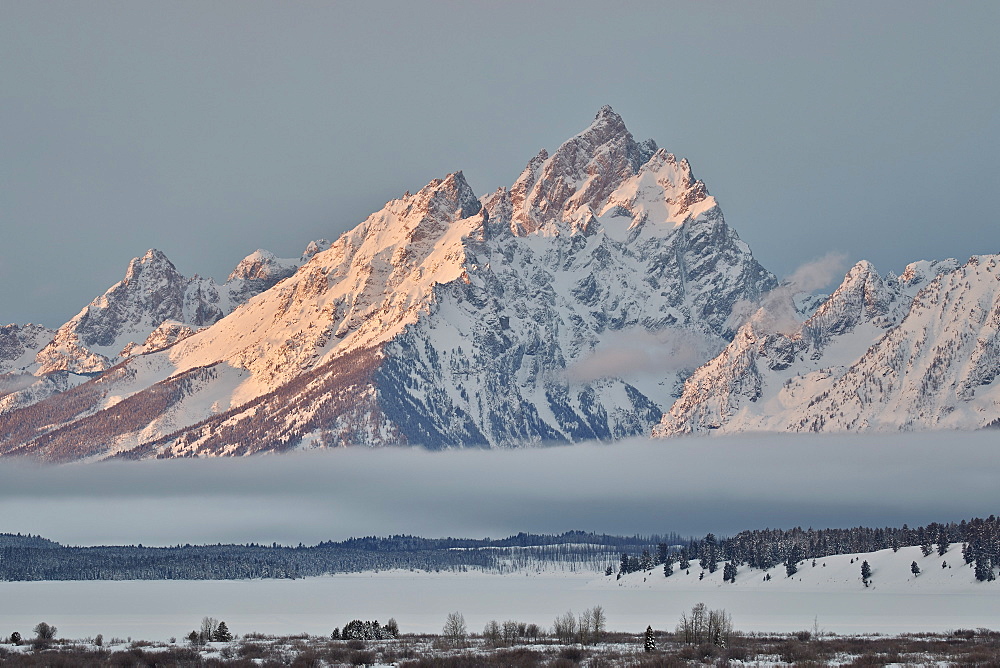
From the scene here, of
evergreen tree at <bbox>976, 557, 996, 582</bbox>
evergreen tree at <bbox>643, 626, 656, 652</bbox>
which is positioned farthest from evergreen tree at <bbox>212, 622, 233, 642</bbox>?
evergreen tree at <bbox>976, 557, 996, 582</bbox>

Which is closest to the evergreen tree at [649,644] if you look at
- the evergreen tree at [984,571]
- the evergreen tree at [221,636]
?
the evergreen tree at [221,636]

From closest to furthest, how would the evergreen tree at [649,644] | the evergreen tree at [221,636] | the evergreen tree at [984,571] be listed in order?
the evergreen tree at [649,644]
the evergreen tree at [221,636]
the evergreen tree at [984,571]

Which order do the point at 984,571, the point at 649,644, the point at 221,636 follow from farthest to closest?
the point at 984,571, the point at 221,636, the point at 649,644

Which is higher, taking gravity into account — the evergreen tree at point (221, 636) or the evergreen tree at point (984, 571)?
the evergreen tree at point (984, 571)

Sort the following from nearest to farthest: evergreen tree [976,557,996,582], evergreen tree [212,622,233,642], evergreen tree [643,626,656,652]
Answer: evergreen tree [643,626,656,652]
evergreen tree [212,622,233,642]
evergreen tree [976,557,996,582]

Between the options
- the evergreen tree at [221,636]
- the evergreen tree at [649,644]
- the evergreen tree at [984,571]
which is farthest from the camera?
the evergreen tree at [984,571]

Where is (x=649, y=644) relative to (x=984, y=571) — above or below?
below

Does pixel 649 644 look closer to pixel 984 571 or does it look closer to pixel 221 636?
pixel 221 636

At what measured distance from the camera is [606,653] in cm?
9931

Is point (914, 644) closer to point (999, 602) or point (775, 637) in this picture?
point (775, 637)

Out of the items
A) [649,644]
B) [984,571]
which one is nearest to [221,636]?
[649,644]

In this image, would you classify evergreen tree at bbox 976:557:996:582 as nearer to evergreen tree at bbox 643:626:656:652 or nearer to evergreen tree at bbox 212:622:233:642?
evergreen tree at bbox 643:626:656:652

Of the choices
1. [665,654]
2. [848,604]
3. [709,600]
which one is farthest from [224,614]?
[665,654]

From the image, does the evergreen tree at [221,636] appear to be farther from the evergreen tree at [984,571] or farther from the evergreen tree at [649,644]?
the evergreen tree at [984,571]
